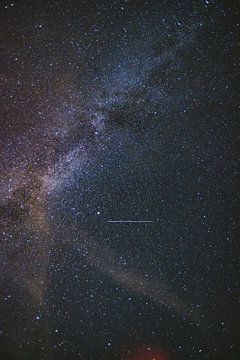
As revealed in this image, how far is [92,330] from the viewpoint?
314 centimetres

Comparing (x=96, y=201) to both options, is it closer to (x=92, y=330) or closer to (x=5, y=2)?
(x=92, y=330)

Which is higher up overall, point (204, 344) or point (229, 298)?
point (229, 298)

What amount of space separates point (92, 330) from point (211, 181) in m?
1.92

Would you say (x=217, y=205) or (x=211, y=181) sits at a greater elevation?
(x=211, y=181)

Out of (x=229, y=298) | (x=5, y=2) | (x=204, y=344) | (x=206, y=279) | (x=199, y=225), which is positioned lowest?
(x=204, y=344)

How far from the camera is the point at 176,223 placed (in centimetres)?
302

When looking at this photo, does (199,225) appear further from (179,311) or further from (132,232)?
(179,311)

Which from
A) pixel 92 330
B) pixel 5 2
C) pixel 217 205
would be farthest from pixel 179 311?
pixel 5 2

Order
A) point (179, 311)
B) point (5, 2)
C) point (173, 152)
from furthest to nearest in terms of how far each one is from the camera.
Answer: point (179, 311), point (173, 152), point (5, 2)

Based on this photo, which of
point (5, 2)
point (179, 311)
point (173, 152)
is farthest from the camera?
point (179, 311)

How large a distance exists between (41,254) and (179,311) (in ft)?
4.91

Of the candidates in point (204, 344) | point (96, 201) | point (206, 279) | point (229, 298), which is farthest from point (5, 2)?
point (204, 344)

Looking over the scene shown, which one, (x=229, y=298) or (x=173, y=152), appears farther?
(x=229, y=298)

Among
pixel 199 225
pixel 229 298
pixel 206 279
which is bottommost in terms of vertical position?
pixel 229 298
